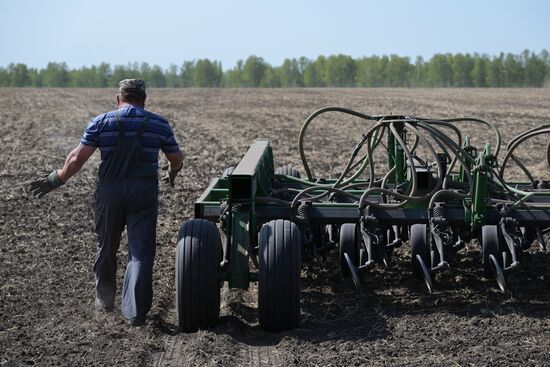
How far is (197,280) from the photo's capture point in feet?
17.9

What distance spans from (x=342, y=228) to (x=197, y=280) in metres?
1.49

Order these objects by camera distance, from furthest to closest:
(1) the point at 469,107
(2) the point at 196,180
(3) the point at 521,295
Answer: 1. (1) the point at 469,107
2. (2) the point at 196,180
3. (3) the point at 521,295

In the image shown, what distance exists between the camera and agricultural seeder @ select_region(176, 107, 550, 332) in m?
5.50

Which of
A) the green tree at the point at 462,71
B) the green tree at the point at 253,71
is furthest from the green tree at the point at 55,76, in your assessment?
the green tree at the point at 462,71

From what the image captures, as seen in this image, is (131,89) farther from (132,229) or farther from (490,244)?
(490,244)

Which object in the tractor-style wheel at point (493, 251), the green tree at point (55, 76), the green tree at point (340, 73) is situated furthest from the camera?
the green tree at point (55, 76)

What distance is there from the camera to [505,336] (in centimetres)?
533

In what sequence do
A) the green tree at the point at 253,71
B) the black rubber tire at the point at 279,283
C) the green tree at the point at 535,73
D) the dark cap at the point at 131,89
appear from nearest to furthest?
the black rubber tire at the point at 279,283, the dark cap at the point at 131,89, the green tree at the point at 535,73, the green tree at the point at 253,71

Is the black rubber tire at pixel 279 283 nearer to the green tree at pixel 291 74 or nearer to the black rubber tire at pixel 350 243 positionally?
the black rubber tire at pixel 350 243

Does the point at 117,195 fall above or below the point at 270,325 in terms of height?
above

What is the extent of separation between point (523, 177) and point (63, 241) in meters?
7.38

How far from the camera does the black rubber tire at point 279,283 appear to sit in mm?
5445

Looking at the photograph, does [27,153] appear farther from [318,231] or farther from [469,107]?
[469,107]

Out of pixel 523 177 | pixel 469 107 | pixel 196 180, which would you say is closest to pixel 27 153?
pixel 196 180
